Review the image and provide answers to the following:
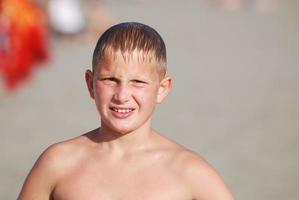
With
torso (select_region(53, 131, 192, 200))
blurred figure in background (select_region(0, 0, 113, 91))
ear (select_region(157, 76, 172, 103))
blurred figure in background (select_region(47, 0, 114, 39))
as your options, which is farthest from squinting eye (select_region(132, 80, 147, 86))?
blurred figure in background (select_region(47, 0, 114, 39))

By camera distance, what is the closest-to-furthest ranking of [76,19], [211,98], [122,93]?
[122,93], [211,98], [76,19]

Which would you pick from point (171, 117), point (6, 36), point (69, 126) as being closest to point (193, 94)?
point (171, 117)

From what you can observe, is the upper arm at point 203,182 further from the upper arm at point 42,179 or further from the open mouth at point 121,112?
the upper arm at point 42,179

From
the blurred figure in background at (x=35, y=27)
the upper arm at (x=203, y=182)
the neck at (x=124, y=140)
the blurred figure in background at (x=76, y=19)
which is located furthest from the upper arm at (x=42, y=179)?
the blurred figure in background at (x=76, y=19)

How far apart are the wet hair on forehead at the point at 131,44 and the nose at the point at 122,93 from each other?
0.09 metres

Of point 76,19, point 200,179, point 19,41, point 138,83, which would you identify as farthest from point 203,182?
point 76,19

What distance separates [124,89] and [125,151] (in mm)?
242

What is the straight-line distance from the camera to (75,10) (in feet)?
35.2

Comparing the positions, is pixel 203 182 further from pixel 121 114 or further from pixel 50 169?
pixel 50 169

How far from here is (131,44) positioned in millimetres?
2822

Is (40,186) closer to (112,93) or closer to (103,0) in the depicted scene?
(112,93)

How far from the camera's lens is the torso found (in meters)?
2.84

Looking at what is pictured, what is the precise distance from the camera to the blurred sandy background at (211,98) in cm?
723

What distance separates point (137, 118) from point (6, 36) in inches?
283
